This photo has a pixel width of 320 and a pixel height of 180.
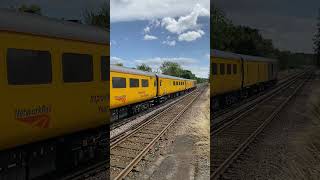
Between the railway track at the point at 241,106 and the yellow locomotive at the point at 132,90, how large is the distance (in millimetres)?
4074

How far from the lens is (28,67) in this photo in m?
4.78

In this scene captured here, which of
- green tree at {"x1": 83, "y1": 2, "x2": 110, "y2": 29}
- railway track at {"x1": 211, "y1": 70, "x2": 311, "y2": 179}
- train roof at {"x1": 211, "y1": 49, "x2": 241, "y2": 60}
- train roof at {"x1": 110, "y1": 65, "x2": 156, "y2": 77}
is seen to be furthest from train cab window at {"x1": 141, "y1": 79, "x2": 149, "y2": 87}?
train roof at {"x1": 211, "y1": 49, "x2": 241, "y2": 60}

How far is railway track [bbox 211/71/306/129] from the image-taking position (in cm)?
548

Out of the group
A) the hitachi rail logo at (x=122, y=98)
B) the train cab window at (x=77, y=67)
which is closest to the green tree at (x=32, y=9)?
the train cab window at (x=77, y=67)

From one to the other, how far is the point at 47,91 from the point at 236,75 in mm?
3148

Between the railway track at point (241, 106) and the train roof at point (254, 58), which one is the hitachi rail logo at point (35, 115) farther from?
the train roof at point (254, 58)

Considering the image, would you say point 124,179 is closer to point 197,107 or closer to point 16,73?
point 16,73

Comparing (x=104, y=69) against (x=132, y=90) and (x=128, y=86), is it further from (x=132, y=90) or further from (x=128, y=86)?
(x=132, y=90)

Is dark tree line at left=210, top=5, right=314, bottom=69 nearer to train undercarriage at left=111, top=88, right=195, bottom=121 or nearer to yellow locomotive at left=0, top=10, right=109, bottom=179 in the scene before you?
yellow locomotive at left=0, top=10, right=109, bottom=179

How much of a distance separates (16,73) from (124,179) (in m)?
2.81

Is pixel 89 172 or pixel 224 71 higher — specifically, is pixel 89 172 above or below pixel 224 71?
below

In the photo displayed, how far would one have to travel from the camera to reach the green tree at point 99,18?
22.2 feet

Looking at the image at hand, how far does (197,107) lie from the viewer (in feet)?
39.9

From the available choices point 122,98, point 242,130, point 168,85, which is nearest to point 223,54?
point 242,130
